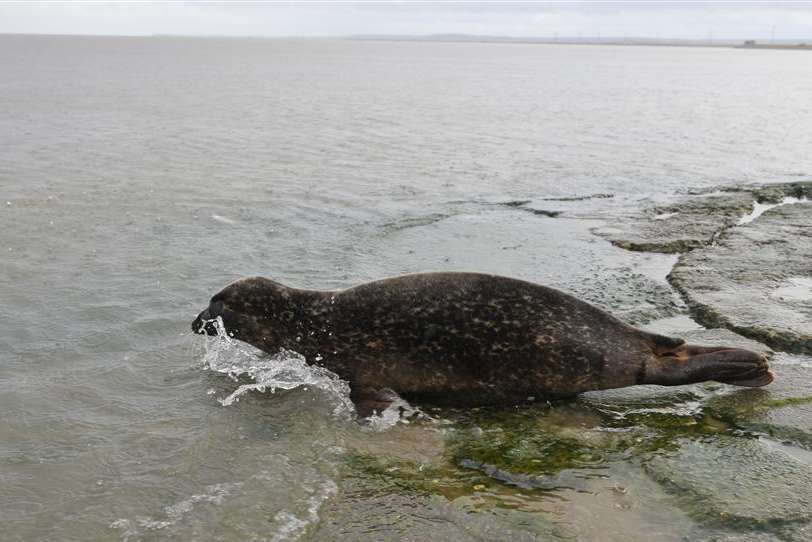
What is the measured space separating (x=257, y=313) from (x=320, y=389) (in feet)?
3.00

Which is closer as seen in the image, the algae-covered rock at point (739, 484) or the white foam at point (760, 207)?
the algae-covered rock at point (739, 484)

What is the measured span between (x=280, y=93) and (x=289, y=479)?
41025 mm

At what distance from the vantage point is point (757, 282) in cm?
915

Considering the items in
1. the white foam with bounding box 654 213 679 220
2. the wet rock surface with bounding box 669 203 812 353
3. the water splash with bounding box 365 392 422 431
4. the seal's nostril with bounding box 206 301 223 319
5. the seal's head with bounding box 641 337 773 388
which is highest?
the seal's nostril with bounding box 206 301 223 319

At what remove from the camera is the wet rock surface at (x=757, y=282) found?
25.1 ft

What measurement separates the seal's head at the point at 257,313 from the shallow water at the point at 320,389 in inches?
11.2

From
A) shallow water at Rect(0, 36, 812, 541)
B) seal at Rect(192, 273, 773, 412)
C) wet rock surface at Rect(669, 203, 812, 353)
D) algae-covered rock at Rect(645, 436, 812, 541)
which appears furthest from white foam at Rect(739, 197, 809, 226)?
algae-covered rock at Rect(645, 436, 812, 541)

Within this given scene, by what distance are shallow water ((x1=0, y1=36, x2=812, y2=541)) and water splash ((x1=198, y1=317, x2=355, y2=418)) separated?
1.9 inches

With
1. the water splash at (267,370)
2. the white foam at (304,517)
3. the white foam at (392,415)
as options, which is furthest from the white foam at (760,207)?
the white foam at (304,517)

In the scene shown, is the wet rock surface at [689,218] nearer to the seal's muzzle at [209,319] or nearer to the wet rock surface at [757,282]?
the wet rock surface at [757,282]

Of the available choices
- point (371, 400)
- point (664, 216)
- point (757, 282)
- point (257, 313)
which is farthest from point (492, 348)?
point (664, 216)

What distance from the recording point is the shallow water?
4.89m

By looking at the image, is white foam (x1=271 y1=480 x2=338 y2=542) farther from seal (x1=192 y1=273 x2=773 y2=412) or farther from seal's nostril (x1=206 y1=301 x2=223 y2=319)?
Answer: seal's nostril (x1=206 y1=301 x2=223 y2=319)

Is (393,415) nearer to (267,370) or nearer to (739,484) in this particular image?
(267,370)
